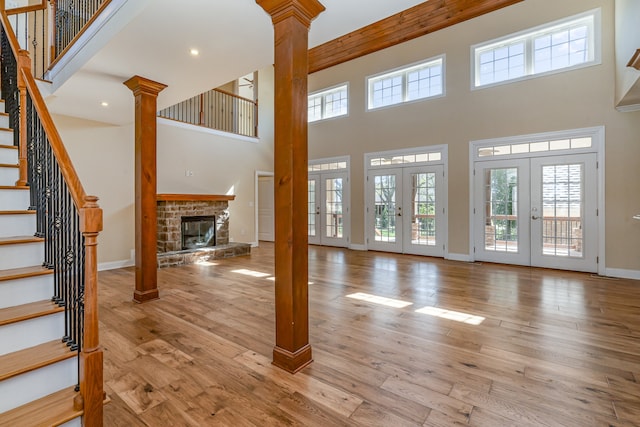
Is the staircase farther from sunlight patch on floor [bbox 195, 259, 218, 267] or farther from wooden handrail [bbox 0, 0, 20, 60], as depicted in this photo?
sunlight patch on floor [bbox 195, 259, 218, 267]

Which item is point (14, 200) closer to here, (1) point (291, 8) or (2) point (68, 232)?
(2) point (68, 232)

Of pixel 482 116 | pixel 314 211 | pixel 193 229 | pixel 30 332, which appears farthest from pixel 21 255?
pixel 482 116

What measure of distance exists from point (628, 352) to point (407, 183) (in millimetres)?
4891

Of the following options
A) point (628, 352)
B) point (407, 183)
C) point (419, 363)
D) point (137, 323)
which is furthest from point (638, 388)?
point (407, 183)

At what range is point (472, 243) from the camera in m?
6.12

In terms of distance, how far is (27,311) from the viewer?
5.95 feet

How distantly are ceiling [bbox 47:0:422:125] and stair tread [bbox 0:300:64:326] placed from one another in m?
2.20

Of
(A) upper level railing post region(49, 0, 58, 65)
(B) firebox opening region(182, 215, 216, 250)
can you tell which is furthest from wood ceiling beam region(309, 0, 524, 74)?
(B) firebox opening region(182, 215, 216, 250)

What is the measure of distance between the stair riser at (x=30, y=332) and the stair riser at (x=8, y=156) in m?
1.97

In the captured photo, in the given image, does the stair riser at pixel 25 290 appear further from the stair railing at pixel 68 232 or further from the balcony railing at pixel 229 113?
the balcony railing at pixel 229 113

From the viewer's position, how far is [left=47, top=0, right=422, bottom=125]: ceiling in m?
2.33

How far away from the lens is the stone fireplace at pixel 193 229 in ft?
20.1

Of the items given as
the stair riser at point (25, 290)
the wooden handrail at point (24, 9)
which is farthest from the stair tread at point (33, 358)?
the wooden handrail at point (24, 9)

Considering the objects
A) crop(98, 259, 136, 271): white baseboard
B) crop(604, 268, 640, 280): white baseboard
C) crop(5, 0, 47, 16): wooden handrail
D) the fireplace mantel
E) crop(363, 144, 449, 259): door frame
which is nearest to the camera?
crop(5, 0, 47, 16): wooden handrail
